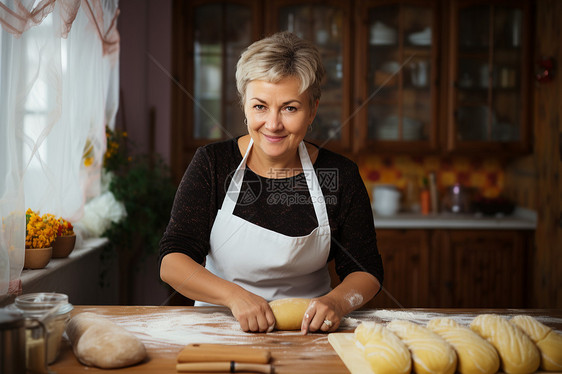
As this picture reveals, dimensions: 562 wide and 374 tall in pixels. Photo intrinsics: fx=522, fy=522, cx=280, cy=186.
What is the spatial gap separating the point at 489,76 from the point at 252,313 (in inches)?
113

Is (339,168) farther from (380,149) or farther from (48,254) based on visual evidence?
(380,149)

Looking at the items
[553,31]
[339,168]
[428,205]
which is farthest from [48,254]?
[553,31]

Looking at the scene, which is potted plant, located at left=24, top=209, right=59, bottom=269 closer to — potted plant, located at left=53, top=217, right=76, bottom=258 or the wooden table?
potted plant, located at left=53, top=217, right=76, bottom=258

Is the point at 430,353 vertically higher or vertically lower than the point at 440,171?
lower

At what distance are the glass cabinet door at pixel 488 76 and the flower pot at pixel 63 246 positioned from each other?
2481mm

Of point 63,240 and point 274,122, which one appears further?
point 63,240

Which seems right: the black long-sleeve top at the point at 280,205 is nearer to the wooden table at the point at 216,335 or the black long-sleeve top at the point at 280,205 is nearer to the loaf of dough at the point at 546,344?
the wooden table at the point at 216,335

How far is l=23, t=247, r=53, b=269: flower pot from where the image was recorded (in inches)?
68.5

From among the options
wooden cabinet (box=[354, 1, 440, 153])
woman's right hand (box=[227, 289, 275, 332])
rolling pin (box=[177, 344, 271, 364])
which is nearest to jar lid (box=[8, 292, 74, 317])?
rolling pin (box=[177, 344, 271, 364])

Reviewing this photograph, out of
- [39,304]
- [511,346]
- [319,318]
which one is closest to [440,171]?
[319,318]

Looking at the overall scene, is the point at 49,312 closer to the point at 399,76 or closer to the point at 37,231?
the point at 37,231

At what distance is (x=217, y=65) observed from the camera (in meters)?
3.53

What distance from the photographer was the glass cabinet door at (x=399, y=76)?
11.3 ft

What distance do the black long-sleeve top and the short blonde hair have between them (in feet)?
0.87
